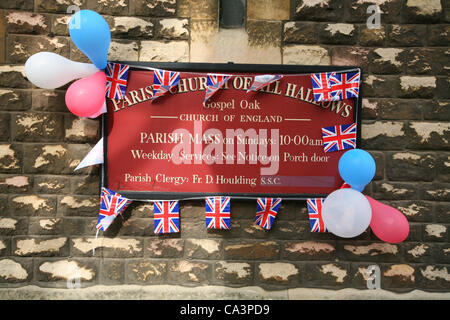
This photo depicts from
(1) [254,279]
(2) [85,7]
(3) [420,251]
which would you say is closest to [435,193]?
(3) [420,251]

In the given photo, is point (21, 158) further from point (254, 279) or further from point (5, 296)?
point (254, 279)

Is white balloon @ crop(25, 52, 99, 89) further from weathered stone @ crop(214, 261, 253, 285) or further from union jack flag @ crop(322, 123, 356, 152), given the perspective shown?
union jack flag @ crop(322, 123, 356, 152)

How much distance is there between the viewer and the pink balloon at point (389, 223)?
7.17 feet

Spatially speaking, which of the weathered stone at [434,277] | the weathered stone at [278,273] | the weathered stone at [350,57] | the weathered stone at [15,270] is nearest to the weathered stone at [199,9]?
the weathered stone at [350,57]

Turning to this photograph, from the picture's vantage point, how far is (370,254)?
2.54 meters

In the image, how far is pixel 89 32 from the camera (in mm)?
2115

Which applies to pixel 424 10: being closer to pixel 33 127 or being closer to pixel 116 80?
pixel 116 80

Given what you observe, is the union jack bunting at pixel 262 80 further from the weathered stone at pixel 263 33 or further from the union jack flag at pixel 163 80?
the union jack flag at pixel 163 80

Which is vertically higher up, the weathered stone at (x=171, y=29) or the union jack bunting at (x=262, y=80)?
the weathered stone at (x=171, y=29)

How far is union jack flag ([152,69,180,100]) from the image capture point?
244cm

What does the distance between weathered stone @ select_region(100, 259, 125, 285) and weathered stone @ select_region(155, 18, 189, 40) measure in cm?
180

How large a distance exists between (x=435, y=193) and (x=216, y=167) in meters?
1.74

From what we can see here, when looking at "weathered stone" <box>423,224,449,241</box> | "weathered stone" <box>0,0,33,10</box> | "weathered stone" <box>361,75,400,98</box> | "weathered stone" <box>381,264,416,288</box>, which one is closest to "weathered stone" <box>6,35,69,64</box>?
"weathered stone" <box>0,0,33,10</box>

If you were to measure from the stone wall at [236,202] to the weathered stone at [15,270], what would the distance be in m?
0.01
